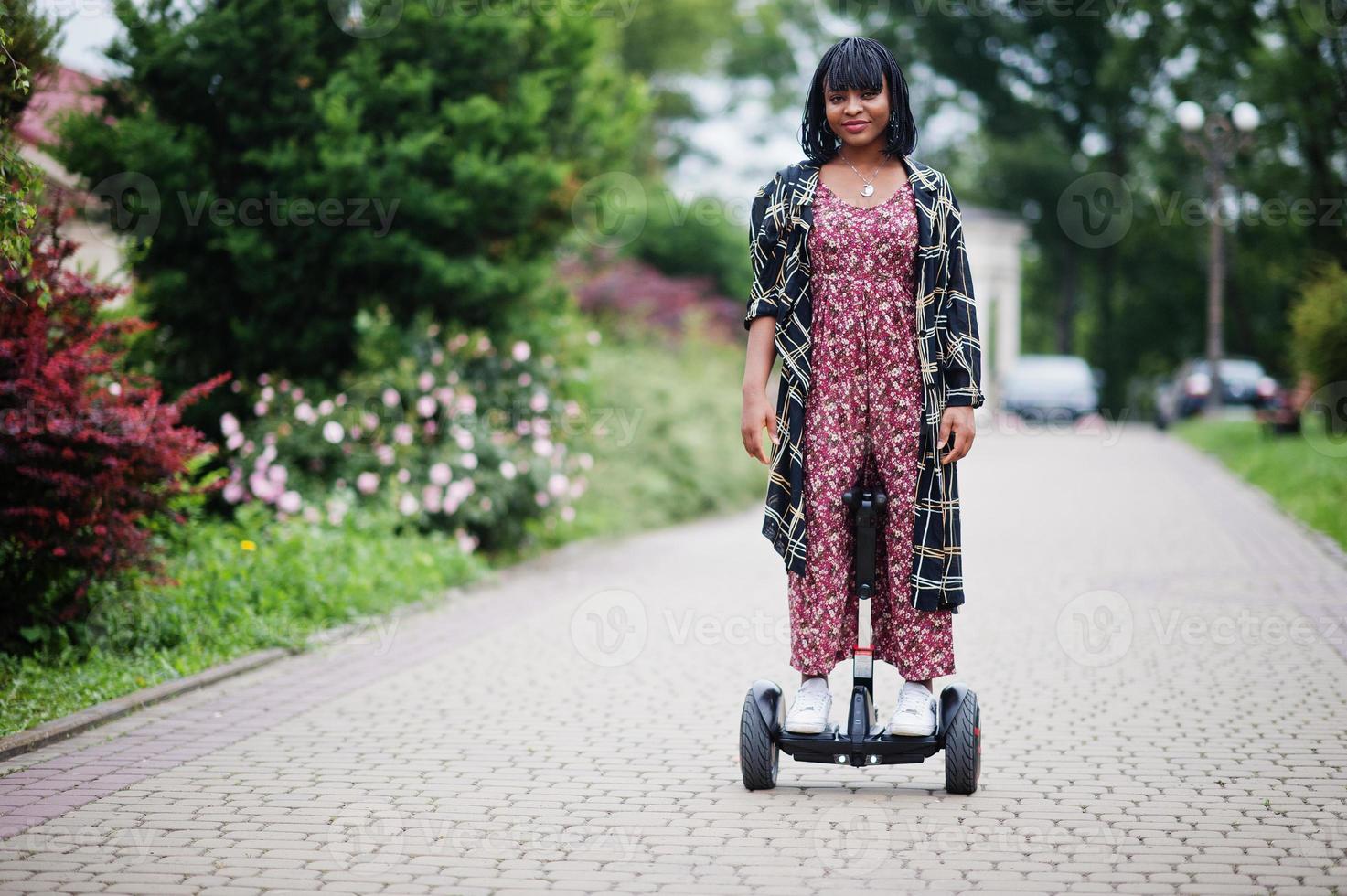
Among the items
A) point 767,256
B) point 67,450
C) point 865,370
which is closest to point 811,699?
point 865,370

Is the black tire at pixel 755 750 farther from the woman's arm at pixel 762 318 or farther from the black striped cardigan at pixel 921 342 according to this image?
the woman's arm at pixel 762 318

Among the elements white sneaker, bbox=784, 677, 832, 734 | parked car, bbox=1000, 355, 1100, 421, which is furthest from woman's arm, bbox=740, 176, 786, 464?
parked car, bbox=1000, 355, 1100, 421

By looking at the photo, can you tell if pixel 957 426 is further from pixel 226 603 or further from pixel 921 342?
pixel 226 603

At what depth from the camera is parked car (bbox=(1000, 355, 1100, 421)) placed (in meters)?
29.8

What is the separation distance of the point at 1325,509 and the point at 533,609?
7.04m

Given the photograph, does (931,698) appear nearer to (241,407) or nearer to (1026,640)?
(1026,640)

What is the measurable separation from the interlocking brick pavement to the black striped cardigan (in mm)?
789

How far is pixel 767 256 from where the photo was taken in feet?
14.4

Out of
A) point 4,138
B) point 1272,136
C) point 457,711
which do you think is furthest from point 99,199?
point 1272,136

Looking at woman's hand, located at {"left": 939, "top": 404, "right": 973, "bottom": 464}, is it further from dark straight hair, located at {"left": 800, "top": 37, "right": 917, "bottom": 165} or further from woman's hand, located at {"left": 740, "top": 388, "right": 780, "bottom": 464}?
dark straight hair, located at {"left": 800, "top": 37, "right": 917, "bottom": 165}

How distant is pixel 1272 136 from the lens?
22078mm

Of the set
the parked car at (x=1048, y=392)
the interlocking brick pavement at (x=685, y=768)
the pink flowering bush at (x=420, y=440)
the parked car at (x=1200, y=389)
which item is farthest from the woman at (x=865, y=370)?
the parked car at (x=1200, y=389)

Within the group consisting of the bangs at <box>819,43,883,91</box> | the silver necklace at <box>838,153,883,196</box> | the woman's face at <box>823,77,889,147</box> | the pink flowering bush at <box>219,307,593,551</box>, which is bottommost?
the pink flowering bush at <box>219,307,593,551</box>

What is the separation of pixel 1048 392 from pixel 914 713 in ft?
88.3
